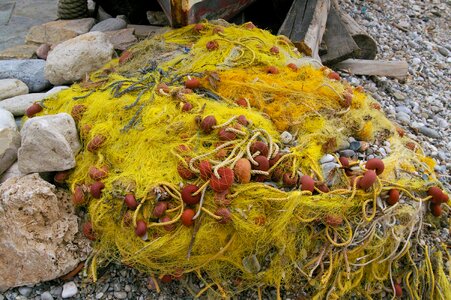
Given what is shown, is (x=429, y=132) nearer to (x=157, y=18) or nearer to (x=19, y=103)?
(x=157, y=18)

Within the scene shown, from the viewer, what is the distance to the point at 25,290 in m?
3.21

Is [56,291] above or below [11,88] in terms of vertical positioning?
below

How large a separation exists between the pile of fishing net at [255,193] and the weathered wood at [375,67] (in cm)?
177

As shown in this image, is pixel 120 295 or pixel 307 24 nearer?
pixel 120 295

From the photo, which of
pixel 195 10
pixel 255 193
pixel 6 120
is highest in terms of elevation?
pixel 195 10

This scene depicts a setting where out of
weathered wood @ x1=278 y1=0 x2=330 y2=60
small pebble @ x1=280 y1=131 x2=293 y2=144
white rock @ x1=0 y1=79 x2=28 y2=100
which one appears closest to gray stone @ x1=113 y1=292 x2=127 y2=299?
small pebble @ x1=280 y1=131 x2=293 y2=144

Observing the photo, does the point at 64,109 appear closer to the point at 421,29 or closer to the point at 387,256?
the point at 387,256

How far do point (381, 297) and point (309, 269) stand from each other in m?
0.59

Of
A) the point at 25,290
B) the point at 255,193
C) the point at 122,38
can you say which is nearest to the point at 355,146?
the point at 255,193

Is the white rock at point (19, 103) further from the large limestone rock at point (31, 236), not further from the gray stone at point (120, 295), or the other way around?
the gray stone at point (120, 295)

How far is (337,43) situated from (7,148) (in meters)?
3.54

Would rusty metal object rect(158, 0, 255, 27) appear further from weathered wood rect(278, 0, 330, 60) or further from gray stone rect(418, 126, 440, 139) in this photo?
gray stone rect(418, 126, 440, 139)

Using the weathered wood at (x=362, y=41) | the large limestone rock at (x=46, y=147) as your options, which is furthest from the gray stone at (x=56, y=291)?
the weathered wood at (x=362, y=41)

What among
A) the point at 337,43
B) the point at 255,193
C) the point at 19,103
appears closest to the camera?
the point at 255,193
